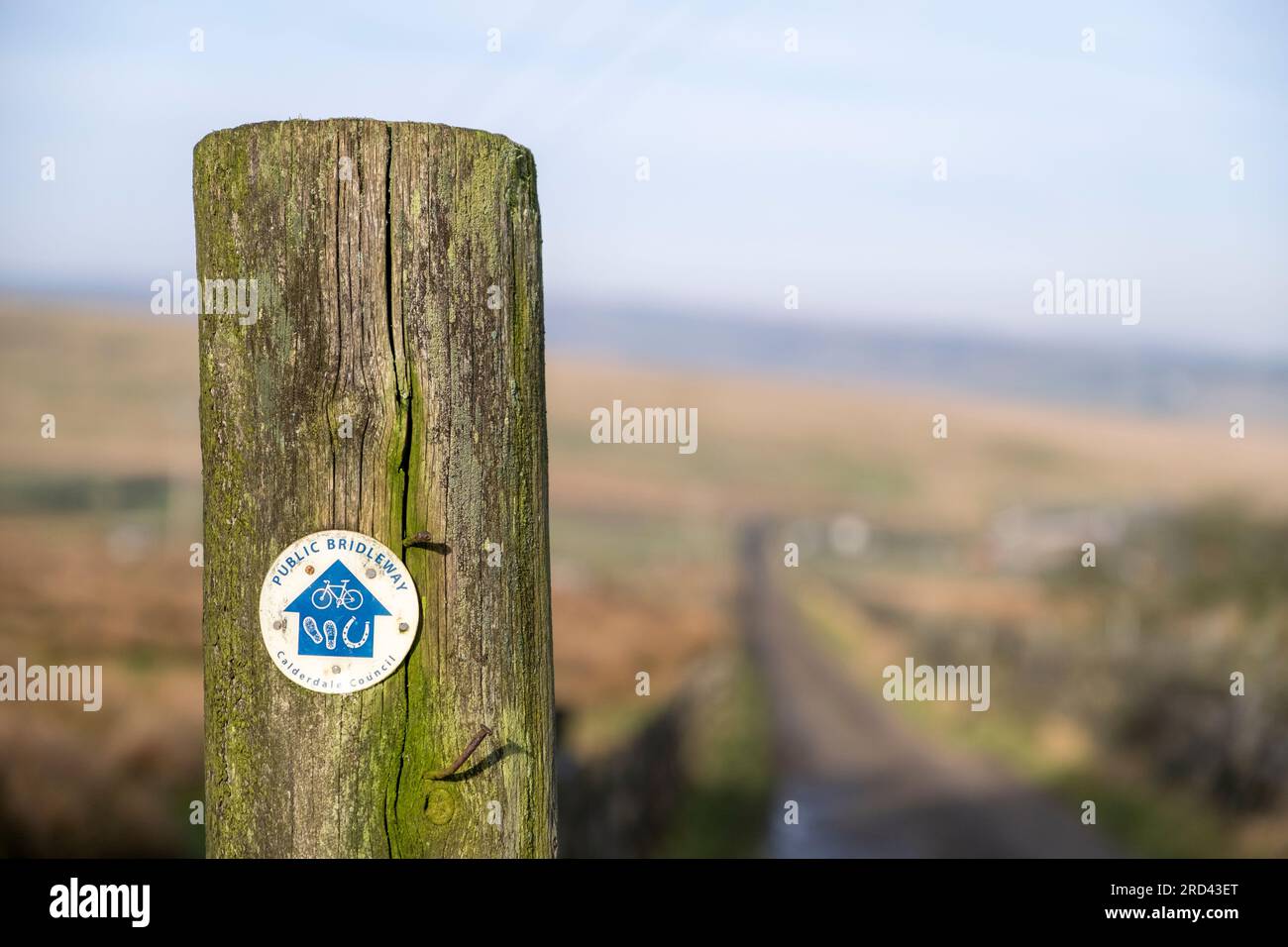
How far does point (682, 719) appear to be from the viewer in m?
11.8

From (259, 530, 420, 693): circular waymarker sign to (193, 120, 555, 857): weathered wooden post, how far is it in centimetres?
2

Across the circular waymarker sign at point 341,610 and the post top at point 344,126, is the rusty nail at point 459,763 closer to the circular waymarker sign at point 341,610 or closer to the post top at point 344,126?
the circular waymarker sign at point 341,610

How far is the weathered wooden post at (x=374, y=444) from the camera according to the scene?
1.91m

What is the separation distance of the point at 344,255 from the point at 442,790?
40.0 inches

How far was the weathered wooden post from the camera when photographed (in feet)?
6.28

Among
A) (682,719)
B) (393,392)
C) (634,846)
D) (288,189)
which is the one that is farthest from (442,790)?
(682,719)

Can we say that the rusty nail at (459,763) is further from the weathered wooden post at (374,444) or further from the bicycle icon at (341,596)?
the bicycle icon at (341,596)

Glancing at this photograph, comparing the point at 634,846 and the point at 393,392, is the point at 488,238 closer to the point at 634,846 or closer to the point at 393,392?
the point at 393,392

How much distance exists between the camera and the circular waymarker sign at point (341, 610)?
1935mm

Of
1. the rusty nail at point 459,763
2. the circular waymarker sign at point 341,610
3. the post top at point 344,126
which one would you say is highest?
the post top at point 344,126

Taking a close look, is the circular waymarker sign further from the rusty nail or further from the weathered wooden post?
the rusty nail

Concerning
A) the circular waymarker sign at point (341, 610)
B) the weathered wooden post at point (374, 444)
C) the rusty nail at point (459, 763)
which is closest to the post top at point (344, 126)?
the weathered wooden post at point (374, 444)

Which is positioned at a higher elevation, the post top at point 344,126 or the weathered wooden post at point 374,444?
the post top at point 344,126

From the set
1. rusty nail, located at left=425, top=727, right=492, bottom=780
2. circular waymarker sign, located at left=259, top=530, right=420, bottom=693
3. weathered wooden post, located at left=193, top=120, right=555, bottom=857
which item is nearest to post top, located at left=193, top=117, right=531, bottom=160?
weathered wooden post, located at left=193, top=120, right=555, bottom=857
